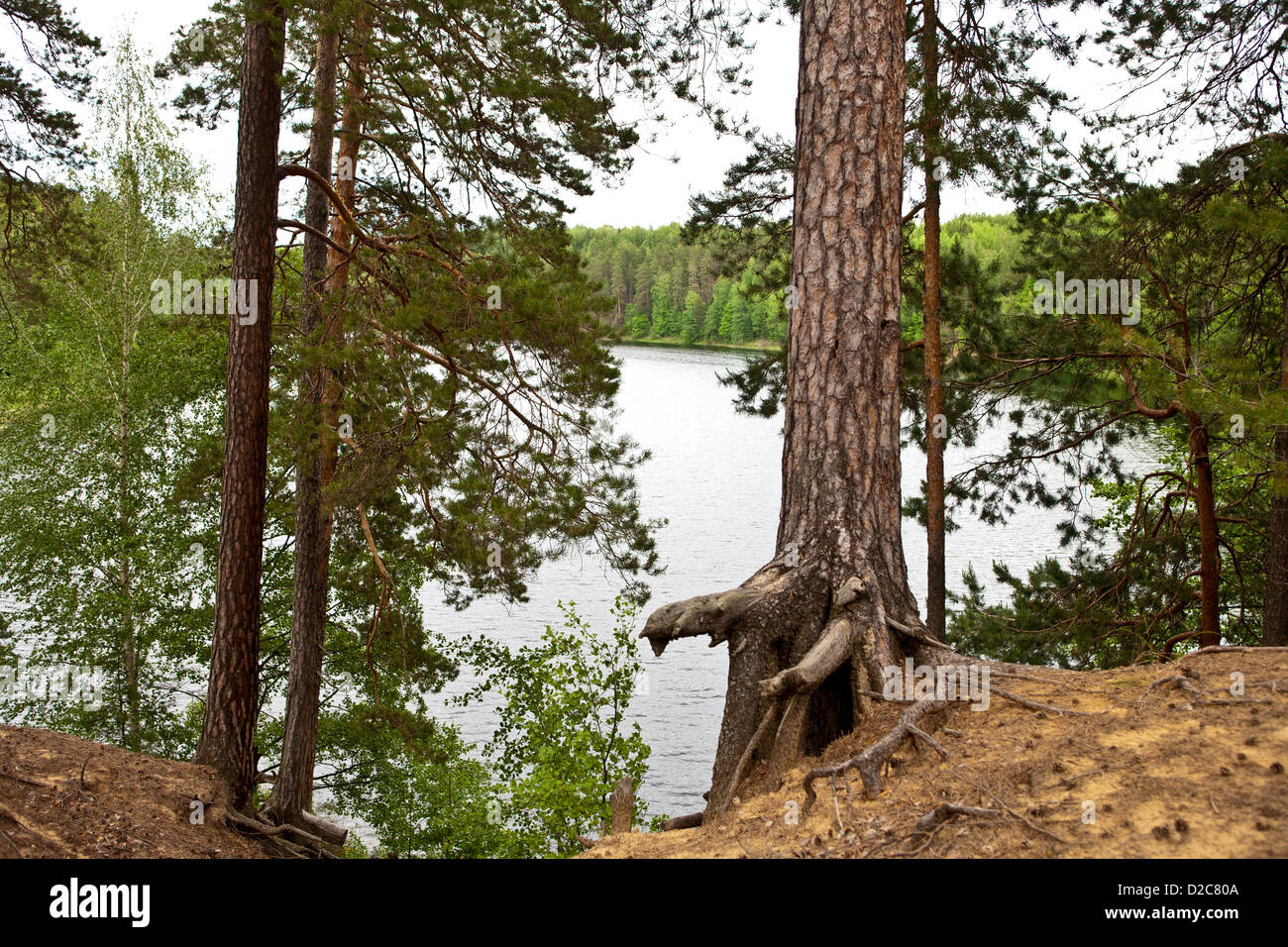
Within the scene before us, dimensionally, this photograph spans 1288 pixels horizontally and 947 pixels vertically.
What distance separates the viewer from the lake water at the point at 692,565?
55.3 feet

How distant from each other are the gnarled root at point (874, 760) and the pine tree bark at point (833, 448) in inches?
16.1

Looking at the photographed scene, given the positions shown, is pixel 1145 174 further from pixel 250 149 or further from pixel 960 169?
pixel 250 149

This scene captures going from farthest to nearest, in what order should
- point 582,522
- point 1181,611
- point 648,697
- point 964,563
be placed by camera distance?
point 964,563 < point 648,697 < point 1181,611 < point 582,522

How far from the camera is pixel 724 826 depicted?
12.6 feet

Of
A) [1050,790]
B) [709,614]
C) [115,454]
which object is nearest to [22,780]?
[709,614]

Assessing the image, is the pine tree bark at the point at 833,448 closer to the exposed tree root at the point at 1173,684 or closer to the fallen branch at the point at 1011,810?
the fallen branch at the point at 1011,810

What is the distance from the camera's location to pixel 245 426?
22.3 feet

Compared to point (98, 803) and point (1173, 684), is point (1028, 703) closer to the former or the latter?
point (1173, 684)

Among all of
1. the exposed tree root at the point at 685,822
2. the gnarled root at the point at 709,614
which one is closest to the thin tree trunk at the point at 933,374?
the exposed tree root at the point at 685,822

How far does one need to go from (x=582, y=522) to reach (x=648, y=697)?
10.6 meters

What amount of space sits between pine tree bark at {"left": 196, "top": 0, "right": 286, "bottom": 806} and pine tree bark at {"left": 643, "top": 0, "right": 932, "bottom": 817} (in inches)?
151

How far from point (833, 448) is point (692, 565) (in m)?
18.1
